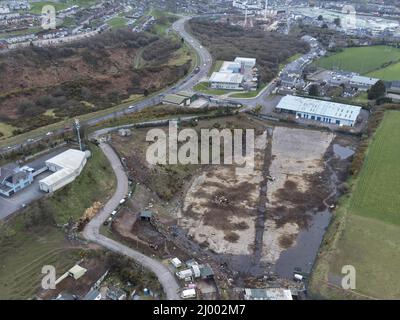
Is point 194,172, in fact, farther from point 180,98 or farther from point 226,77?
point 226,77

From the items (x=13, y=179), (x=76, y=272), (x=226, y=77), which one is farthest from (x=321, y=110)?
(x=76, y=272)

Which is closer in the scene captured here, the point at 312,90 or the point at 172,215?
the point at 172,215

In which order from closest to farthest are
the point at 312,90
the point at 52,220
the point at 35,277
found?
the point at 35,277
the point at 52,220
the point at 312,90

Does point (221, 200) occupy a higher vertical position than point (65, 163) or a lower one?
lower

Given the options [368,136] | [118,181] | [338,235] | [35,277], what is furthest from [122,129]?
[368,136]

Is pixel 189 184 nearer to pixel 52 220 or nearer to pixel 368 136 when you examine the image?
pixel 52 220
